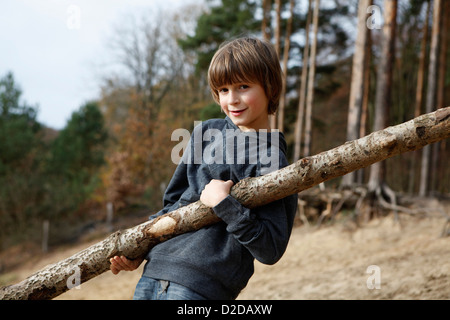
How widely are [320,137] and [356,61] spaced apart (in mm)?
10239

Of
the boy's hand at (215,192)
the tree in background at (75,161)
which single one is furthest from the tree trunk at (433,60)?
the tree in background at (75,161)

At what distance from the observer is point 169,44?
23047 millimetres

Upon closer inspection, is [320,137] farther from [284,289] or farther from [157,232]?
[157,232]

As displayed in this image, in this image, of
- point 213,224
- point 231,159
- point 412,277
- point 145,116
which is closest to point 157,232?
point 213,224

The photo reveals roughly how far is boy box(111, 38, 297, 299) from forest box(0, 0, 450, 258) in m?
7.49

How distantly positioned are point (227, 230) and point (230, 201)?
11 centimetres

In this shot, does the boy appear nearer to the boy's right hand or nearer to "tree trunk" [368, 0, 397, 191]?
the boy's right hand

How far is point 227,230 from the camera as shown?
4.94 feet

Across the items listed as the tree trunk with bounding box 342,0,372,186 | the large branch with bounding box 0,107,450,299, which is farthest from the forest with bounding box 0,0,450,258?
the large branch with bounding box 0,107,450,299

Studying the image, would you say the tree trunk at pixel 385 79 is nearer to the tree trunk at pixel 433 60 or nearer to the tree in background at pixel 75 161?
the tree trunk at pixel 433 60

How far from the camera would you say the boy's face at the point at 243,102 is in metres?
1.64

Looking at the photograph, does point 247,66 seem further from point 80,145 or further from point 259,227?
point 80,145

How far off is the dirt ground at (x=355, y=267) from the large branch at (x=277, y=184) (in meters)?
2.39

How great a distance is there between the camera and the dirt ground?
4.09 m
